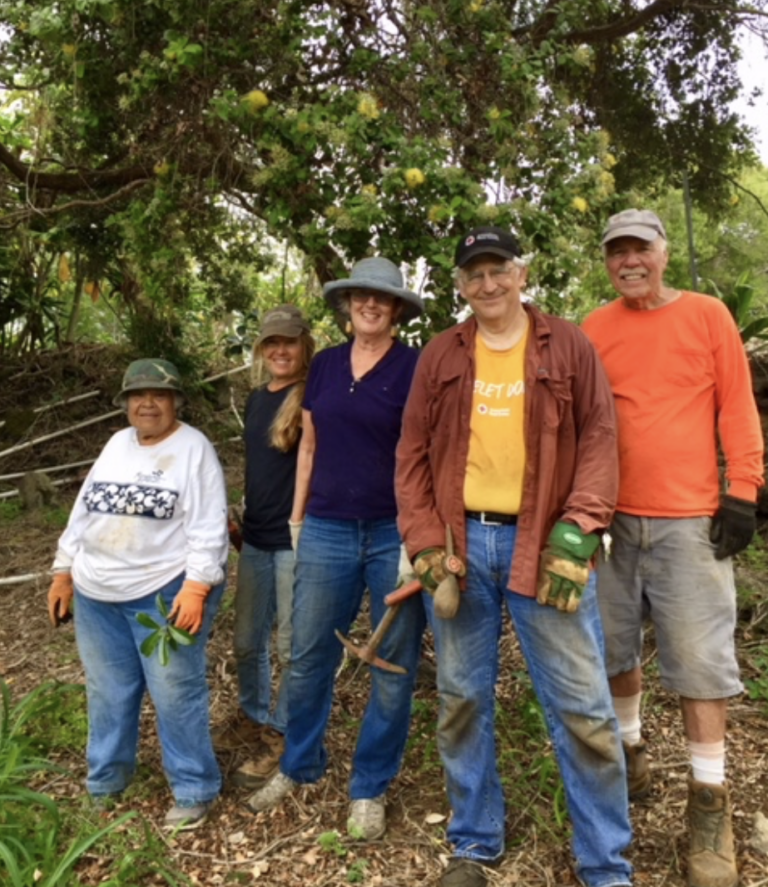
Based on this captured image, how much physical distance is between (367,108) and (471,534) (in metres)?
1.78

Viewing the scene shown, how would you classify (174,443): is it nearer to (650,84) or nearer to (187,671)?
(187,671)

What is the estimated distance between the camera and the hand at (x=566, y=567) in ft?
8.89

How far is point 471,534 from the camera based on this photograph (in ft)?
9.61

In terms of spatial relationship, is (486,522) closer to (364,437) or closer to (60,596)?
(364,437)

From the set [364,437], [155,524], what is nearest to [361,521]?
[364,437]

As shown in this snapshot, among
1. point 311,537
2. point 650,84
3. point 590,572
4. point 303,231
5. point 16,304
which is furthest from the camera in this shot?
point 16,304

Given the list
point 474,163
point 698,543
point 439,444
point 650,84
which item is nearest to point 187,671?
point 439,444

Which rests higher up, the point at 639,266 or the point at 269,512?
the point at 639,266

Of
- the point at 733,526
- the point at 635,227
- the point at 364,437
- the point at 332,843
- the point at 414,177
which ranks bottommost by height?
the point at 332,843

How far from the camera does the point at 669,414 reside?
302 cm

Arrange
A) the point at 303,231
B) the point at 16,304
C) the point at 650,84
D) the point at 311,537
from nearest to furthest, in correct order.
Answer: the point at 311,537, the point at 303,231, the point at 650,84, the point at 16,304

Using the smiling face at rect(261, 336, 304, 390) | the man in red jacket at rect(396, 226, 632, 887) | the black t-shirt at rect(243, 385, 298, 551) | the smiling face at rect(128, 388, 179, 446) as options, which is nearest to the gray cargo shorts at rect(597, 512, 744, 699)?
the man in red jacket at rect(396, 226, 632, 887)

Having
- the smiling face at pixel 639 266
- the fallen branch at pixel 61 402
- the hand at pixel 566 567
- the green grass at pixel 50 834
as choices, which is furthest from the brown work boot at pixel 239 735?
the fallen branch at pixel 61 402

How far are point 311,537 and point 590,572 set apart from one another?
3.51ft
